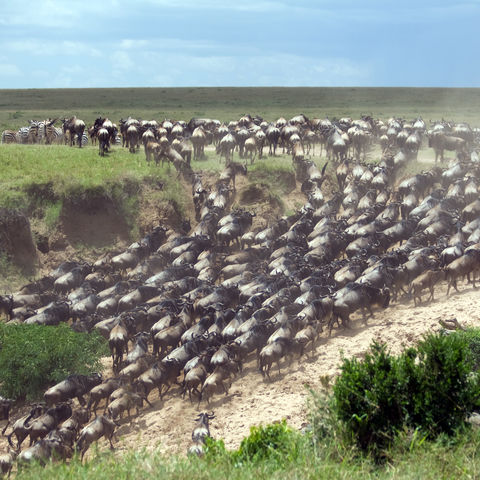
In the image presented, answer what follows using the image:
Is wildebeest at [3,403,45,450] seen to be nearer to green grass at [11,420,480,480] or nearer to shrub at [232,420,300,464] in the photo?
green grass at [11,420,480,480]

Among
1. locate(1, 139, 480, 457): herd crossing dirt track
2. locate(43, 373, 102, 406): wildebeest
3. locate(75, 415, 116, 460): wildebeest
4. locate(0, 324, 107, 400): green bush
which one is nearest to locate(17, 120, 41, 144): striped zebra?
locate(0, 324, 107, 400): green bush

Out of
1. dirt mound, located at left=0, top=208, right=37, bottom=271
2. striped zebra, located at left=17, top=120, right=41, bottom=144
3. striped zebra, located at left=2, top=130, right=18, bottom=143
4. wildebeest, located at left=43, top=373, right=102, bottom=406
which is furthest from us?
striped zebra, located at left=2, top=130, right=18, bottom=143

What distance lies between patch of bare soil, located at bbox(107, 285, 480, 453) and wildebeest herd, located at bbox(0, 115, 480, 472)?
31cm

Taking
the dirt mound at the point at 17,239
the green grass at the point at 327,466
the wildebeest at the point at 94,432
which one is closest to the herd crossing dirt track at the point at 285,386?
the wildebeest at the point at 94,432

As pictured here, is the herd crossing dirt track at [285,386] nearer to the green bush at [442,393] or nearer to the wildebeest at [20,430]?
the wildebeest at [20,430]

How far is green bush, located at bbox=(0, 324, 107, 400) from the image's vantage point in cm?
1648

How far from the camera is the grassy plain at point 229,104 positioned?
70000 mm

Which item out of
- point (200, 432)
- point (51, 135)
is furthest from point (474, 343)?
point (51, 135)

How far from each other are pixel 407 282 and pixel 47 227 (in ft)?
44.5

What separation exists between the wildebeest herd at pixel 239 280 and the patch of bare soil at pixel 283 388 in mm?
311

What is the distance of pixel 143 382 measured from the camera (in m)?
15.6

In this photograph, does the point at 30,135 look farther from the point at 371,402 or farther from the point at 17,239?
the point at 371,402

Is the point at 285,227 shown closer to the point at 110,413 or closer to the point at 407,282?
the point at 407,282

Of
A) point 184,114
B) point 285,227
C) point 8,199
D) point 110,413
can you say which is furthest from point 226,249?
point 184,114
